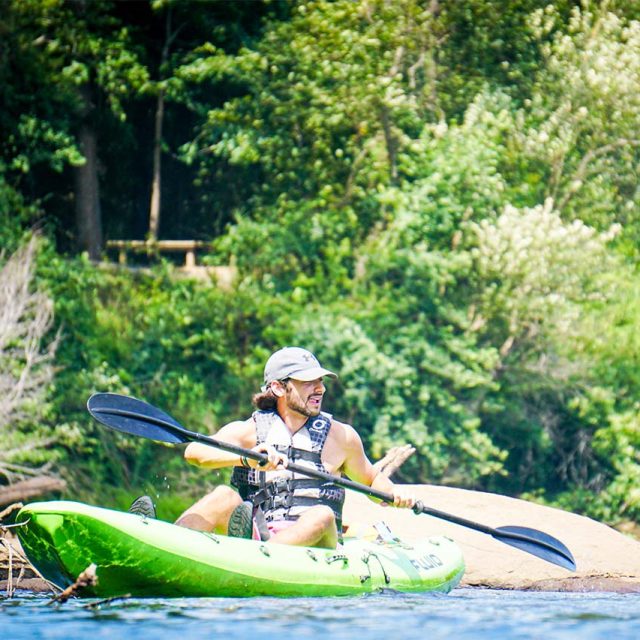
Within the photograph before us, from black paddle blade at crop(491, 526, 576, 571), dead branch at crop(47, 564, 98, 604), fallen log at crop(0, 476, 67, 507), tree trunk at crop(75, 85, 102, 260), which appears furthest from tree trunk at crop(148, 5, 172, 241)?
dead branch at crop(47, 564, 98, 604)

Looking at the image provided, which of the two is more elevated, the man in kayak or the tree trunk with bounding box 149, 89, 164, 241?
the tree trunk with bounding box 149, 89, 164, 241

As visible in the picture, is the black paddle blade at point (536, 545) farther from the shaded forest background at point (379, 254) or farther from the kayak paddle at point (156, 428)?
the shaded forest background at point (379, 254)

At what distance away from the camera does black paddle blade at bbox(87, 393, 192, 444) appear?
6422 mm

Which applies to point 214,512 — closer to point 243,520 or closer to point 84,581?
point 243,520

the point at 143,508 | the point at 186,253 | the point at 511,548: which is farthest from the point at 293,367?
the point at 186,253

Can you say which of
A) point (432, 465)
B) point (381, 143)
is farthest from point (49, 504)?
point (381, 143)

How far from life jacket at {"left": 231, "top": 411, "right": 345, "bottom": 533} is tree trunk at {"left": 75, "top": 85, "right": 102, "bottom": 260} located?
459 inches

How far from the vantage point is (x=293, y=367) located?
20.5ft

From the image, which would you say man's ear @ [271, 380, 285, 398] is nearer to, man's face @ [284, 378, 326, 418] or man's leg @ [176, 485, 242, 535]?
man's face @ [284, 378, 326, 418]

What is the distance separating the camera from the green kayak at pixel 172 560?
5512 mm

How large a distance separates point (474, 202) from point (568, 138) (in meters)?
1.91

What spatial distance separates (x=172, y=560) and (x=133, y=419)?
3.37 ft

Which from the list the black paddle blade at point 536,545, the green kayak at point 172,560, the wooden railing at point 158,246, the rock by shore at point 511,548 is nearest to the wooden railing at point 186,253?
the wooden railing at point 158,246

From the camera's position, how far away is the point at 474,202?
14133mm
